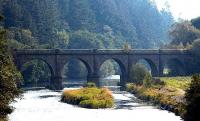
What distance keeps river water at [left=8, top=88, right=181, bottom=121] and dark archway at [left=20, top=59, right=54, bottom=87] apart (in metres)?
61.7

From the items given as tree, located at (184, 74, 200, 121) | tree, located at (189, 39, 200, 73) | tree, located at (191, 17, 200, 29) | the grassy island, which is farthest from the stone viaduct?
tree, located at (184, 74, 200, 121)

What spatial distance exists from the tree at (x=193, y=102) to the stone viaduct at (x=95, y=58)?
8276 cm

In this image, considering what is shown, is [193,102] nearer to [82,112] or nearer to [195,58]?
[82,112]

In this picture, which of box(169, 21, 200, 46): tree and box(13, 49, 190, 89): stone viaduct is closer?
box(13, 49, 190, 89): stone viaduct

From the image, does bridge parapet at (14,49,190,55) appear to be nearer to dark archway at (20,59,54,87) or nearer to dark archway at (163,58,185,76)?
dark archway at (163,58,185,76)

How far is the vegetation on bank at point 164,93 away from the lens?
83.3m

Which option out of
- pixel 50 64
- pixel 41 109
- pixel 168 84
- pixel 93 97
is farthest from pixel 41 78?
pixel 41 109

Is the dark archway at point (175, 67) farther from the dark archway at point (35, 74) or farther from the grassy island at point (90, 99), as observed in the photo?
the grassy island at point (90, 99)

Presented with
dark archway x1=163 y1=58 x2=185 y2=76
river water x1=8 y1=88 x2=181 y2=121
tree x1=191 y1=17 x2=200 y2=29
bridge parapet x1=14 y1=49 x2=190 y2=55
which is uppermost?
tree x1=191 y1=17 x2=200 y2=29

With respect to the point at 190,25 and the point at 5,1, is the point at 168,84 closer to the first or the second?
the point at 190,25

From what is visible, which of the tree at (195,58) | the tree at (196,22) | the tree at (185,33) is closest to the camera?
the tree at (195,58)

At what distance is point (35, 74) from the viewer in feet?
549

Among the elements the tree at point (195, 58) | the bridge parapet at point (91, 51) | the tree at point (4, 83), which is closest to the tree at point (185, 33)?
the bridge parapet at point (91, 51)

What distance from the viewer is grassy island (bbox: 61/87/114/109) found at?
8918 centimetres
